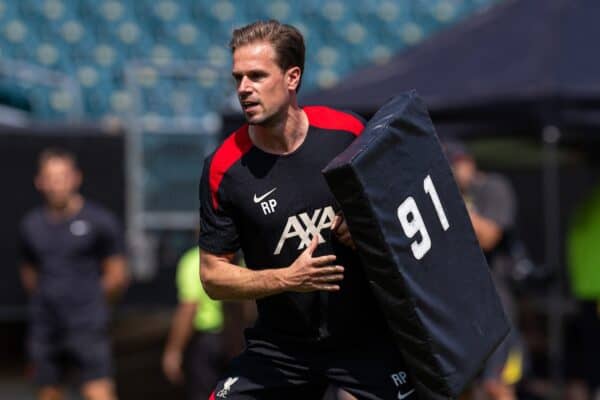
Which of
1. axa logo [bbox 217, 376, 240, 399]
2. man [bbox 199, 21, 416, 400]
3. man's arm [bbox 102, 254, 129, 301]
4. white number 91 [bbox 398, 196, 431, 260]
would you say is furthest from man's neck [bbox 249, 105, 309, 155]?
man's arm [bbox 102, 254, 129, 301]

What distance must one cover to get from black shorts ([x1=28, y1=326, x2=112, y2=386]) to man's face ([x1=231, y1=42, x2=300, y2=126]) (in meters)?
4.62

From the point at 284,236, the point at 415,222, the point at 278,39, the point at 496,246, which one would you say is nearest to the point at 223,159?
the point at 284,236

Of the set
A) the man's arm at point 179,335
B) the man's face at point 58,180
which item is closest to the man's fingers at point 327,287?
the man's face at point 58,180

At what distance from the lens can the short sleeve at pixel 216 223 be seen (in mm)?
4457

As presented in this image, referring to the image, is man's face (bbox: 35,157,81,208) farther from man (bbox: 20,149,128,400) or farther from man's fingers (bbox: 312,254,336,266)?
man's fingers (bbox: 312,254,336,266)

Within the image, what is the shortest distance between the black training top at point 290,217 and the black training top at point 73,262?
4220 mm

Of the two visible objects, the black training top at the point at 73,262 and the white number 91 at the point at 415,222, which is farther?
the black training top at the point at 73,262

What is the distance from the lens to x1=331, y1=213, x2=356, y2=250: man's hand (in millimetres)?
4332

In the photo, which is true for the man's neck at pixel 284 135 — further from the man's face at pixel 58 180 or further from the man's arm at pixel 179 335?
the man's arm at pixel 179 335

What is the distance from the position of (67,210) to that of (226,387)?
172 inches

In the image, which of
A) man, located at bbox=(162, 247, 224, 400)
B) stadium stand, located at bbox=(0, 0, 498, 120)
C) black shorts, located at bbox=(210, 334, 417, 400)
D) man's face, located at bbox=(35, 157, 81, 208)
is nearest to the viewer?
black shorts, located at bbox=(210, 334, 417, 400)

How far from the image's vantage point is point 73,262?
28.4ft

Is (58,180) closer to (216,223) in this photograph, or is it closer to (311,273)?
(216,223)

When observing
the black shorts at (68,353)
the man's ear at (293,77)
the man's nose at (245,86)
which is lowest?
the black shorts at (68,353)
